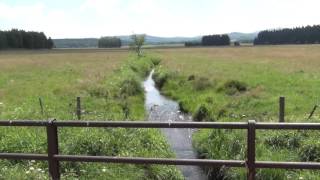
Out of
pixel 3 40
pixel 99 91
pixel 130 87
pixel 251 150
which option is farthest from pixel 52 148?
pixel 3 40

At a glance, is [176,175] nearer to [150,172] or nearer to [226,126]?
[150,172]

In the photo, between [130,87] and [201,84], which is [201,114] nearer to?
[130,87]

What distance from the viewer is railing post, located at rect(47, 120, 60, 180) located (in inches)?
296

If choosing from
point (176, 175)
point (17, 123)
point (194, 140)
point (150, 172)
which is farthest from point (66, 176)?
point (194, 140)

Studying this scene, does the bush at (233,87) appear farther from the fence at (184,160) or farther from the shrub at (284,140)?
the fence at (184,160)

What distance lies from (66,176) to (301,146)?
6.58 metres

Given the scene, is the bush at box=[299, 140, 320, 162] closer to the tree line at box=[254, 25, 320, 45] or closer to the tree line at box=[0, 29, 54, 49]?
the tree line at box=[0, 29, 54, 49]

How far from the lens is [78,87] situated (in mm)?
31375

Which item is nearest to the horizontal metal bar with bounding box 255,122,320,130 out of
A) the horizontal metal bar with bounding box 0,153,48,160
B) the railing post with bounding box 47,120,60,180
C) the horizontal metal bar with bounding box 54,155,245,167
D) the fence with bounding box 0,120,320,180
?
the fence with bounding box 0,120,320,180

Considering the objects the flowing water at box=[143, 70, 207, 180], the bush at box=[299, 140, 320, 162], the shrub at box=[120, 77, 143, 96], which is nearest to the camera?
the bush at box=[299, 140, 320, 162]

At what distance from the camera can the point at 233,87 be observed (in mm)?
31016

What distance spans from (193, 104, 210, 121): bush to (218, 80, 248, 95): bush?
300 inches

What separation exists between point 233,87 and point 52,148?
24247 mm

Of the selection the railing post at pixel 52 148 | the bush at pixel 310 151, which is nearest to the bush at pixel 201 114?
the bush at pixel 310 151
